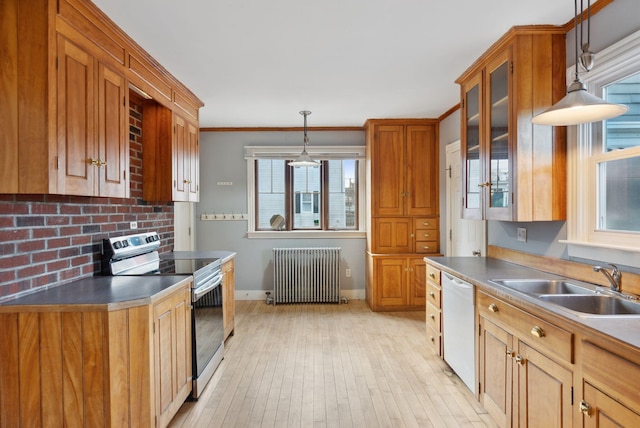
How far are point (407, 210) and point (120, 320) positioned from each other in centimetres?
379

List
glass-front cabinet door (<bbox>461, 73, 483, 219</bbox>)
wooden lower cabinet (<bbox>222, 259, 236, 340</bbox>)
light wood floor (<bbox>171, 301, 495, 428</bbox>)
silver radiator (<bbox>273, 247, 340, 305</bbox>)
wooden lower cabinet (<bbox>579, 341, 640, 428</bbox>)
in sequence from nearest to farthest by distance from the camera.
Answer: wooden lower cabinet (<bbox>579, 341, 640, 428</bbox>), light wood floor (<bbox>171, 301, 495, 428</bbox>), glass-front cabinet door (<bbox>461, 73, 483, 219</bbox>), wooden lower cabinet (<bbox>222, 259, 236, 340</bbox>), silver radiator (<bbox>273, 247, 340, 305</bbox>)

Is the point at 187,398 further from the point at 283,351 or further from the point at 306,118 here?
the point at 306,118

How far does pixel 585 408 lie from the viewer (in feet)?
4.58

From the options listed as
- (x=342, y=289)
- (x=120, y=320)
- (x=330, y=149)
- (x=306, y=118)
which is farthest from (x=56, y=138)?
(x=342, y=289)

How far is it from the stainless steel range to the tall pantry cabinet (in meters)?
2.35

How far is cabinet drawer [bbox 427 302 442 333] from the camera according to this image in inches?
120

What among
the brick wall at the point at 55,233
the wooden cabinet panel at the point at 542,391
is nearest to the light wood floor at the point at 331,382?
the wooden cabinet panel at the point at 542,391

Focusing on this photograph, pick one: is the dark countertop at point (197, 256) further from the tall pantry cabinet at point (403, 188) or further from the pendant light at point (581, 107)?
the pendant light at point (581, 107)

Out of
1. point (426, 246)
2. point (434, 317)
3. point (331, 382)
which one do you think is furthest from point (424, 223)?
Result: point (331, 382)

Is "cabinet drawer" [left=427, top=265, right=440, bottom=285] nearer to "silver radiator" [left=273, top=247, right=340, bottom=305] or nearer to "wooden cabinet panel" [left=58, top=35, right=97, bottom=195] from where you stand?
"silver radiator" [left=273, top=247, right=340, bottom=305]

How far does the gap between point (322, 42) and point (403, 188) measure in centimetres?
269

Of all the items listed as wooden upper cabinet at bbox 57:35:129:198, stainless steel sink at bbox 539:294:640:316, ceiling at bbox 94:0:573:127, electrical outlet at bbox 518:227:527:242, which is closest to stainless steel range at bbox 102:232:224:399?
wooden upper cabinet at bbox 57:35:129:198

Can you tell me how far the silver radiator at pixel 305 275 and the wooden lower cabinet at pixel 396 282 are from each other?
24.1 inches

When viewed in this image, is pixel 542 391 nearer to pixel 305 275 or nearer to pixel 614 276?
pixel 614 276
